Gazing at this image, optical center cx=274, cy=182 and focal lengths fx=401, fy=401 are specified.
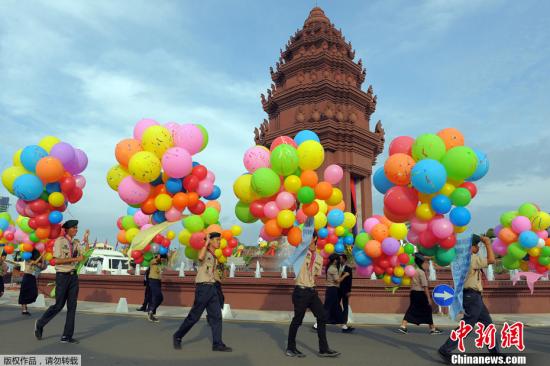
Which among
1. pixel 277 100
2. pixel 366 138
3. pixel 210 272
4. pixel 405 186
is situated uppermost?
pixel 277 100

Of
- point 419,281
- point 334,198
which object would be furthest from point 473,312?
point 334,198

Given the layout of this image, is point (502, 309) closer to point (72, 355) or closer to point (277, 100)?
point (72, 355)

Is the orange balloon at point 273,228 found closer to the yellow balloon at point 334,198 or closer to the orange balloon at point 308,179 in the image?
the orange balloon at point 308,179

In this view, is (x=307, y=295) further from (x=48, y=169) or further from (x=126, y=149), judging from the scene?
(x=48, y=169)

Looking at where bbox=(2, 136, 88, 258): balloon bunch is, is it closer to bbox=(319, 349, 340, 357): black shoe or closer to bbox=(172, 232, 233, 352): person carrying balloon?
bbox=(172, 232, 233, 352): person carrying balloon

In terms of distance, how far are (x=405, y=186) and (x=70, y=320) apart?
18.4ft

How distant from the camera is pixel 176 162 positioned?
7.14 metres

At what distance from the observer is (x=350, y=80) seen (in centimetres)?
2416

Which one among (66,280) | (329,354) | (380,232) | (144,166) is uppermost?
(144,166)

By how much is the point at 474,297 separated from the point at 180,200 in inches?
200

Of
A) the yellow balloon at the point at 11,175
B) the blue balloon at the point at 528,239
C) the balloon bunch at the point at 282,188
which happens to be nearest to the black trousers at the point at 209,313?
the balloon bunch at the point at 282,188

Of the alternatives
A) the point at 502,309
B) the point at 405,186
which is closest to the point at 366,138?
the point at 502,309

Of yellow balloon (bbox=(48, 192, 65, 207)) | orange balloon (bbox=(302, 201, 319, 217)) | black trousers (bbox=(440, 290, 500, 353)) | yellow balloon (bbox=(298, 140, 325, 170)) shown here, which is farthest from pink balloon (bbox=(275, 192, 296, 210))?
yellow balloon (bbox=(48, 192, 65, 207))

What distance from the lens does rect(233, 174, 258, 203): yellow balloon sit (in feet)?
24.3
